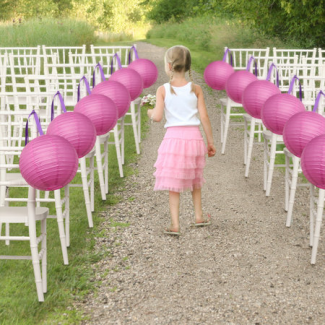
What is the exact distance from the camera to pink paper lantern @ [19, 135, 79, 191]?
361cm

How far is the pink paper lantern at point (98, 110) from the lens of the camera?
4.89m

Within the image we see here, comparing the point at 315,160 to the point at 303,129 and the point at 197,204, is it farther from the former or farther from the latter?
the point at 197,204

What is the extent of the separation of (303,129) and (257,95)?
1.37 meters

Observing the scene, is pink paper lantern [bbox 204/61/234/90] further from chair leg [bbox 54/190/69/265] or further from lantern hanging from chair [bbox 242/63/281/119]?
chair leg [bbox 54/190/69/265]

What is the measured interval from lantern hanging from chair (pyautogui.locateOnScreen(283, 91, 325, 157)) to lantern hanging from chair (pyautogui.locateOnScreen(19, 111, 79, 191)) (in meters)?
1.62

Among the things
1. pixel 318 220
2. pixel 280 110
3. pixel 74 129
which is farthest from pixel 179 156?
pixel 318 220

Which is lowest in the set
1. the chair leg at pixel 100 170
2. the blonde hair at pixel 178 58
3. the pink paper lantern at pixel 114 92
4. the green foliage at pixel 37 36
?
the green foliage at pixel 37 36

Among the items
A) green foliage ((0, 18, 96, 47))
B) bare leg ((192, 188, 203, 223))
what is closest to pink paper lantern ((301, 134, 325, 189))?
bare leg ((192, 188, 203, 223))

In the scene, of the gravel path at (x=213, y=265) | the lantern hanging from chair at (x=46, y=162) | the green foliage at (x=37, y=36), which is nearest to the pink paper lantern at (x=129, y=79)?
the gravel path at (x=213, y=265)

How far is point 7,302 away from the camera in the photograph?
3.96 meters

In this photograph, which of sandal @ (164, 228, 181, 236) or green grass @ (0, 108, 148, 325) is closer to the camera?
green grass @ (0, 108, 148, 325)

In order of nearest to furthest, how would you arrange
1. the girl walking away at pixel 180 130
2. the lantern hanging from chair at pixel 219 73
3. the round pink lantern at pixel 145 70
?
the girl walking away at pixel 180 130 < the lantern hanging from chair at pixel 219 73 < the round pink lantern at pixel 145 70

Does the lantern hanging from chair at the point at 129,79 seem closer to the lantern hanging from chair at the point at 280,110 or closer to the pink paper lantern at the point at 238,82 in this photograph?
the pink paper lantern at the point at 238,82

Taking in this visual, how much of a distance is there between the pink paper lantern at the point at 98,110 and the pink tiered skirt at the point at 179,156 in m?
0.51
